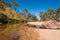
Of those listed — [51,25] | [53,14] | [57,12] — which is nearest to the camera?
[51,25]

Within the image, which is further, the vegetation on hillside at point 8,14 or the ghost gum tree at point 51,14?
the ghost gum tree at point 51,14

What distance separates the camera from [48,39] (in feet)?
27.8

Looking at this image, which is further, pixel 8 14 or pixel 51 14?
pixel 51 14

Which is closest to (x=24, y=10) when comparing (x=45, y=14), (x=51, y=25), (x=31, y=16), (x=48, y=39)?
(x=31, y=16)

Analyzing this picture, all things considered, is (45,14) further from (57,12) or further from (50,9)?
(57,12)

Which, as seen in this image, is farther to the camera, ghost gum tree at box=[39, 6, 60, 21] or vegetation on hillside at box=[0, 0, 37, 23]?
ghost gum tree at box=[39, 6, 60, 21]

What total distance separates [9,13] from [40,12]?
47740mm

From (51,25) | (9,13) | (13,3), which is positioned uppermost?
(13,3)

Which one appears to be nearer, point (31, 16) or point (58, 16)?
point (58, 16)

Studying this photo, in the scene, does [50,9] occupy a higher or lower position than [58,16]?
higher

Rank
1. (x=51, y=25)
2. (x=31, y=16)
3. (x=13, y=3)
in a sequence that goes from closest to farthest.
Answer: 1. (x=51, y=25)
2. (x=13, y=3)
3. (x=31, y=16)

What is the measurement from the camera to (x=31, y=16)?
108m

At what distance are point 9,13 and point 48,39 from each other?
160ft

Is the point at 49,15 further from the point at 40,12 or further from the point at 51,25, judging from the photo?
the point at 51,25
